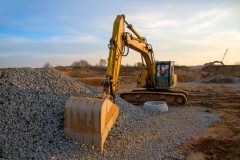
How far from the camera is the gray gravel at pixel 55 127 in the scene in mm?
7002

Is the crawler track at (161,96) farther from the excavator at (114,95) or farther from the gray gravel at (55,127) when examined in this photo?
the gray gravel at (55,127)

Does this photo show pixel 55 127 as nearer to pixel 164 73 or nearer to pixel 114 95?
pixel 114 95

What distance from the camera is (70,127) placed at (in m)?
7.47

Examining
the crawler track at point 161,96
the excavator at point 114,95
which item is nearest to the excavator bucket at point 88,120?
the excavator at point 114,95

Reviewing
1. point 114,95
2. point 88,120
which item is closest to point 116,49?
point 114,95

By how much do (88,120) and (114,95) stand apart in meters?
1.74

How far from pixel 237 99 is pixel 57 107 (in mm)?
12868

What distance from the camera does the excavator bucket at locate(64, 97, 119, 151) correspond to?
715cm

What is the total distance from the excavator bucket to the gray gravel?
0.22 meters

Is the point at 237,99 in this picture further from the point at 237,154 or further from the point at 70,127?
the point at 70,127

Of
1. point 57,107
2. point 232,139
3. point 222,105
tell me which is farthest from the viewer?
point 222,105

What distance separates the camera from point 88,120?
7.24 meters

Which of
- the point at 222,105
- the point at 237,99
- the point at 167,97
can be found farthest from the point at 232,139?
the point at 237,99

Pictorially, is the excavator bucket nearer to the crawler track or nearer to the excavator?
the excavator
